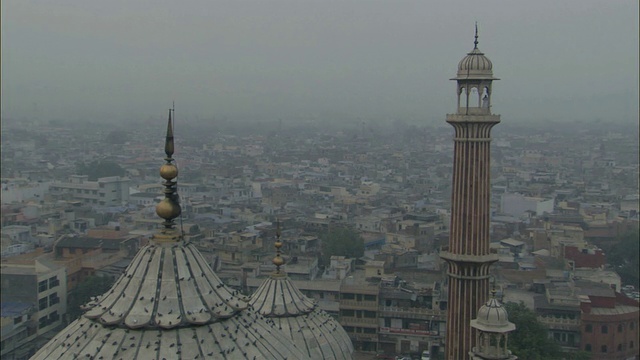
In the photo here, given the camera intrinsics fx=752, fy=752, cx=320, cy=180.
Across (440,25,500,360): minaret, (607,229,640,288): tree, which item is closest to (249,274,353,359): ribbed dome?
(440,25,500,360): minaret

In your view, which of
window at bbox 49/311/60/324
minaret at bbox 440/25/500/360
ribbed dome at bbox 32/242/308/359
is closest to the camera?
ribbed dome at bbox 32/242/308/359

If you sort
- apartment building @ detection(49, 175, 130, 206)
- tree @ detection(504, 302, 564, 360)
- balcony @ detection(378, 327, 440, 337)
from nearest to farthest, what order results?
tree @ detection(504, 302, 564, 360) → balcony @ detection(378, 327, 440, 337) → apartment building @ detection(49, 175, 130, 206)

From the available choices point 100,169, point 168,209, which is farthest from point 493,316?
point 100,169

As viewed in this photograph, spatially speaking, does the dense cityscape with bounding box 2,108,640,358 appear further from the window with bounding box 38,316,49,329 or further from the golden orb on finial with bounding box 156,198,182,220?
the golden orb on finial with bounding box 156,198,182,220

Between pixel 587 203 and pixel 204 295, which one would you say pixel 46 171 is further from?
pixel 204 295

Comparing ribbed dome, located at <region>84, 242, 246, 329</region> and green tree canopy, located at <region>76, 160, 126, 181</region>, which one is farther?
green tree canopy, located at <region>76, 160, 126, 181</region>

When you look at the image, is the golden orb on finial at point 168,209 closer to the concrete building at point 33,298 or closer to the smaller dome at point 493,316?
the smaller dome at point 493,316

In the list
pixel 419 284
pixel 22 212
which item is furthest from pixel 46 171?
pixel 419 284

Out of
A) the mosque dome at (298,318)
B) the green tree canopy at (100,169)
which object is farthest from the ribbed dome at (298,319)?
Result: the green tree canopy at (100,169)
